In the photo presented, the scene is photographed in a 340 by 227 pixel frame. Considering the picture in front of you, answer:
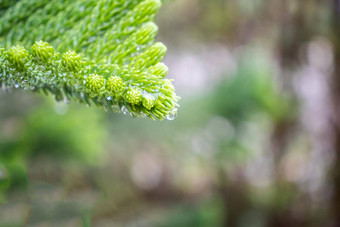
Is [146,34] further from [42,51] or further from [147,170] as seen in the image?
[147,170]

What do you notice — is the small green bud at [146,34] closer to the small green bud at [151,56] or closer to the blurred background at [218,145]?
the small green bud at [151,56]

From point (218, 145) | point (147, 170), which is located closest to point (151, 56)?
point (218, 145)

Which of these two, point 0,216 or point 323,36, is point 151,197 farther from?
point 0,216

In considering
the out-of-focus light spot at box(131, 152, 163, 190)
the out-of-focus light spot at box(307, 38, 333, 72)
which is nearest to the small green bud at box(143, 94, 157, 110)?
the out-of-focus light spot at box(307, 38, 333, 72)

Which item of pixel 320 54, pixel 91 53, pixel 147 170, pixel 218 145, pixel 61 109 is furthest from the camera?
pixel 147 170

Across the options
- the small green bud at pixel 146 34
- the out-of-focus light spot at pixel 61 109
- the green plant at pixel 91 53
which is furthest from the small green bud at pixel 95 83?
the out-of-focus light spot at pixel 61 109
